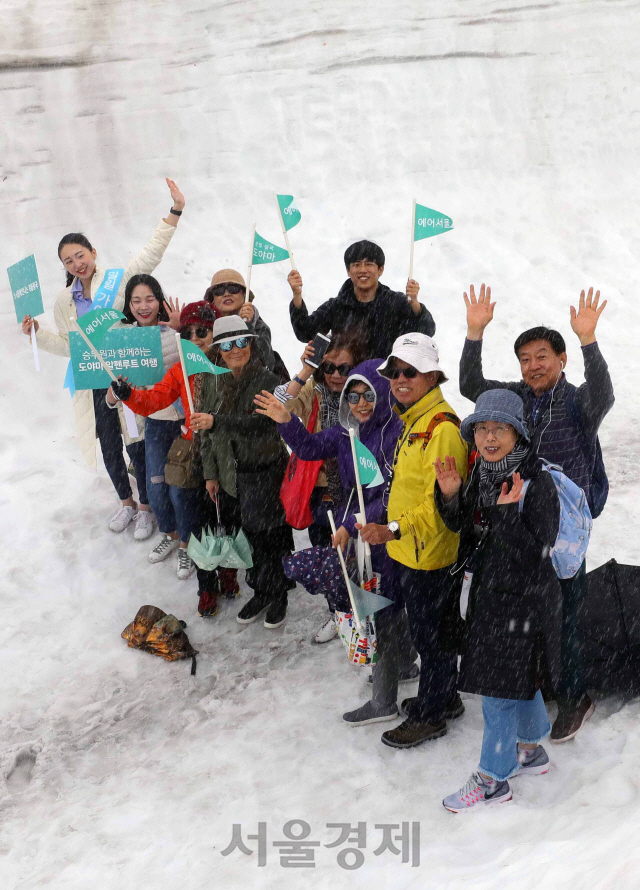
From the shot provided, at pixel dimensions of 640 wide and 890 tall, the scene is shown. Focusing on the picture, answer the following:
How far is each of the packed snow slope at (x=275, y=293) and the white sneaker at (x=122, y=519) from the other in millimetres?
143

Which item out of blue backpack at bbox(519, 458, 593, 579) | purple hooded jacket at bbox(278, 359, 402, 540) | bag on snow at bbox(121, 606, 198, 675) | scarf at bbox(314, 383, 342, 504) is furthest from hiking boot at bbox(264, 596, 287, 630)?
blue backpack at bbox(519, 458, 593, 579)

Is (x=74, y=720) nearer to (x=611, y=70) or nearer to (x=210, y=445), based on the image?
(x=210, y=445)

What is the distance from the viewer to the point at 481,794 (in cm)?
329

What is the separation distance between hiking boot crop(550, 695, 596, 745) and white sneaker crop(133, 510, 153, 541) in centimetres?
330

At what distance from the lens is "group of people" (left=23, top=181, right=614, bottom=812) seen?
10.1 feet

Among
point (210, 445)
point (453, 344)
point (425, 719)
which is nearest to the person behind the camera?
point (425, 719)

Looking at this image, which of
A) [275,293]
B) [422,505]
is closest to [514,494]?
[422,505]

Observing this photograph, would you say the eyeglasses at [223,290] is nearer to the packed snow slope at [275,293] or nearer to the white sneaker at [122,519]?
the white sneaker at [122,519]

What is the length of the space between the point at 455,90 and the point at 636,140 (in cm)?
288

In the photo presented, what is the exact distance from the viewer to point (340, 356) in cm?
407

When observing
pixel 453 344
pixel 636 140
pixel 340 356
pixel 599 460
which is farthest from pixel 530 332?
pixel 636 140

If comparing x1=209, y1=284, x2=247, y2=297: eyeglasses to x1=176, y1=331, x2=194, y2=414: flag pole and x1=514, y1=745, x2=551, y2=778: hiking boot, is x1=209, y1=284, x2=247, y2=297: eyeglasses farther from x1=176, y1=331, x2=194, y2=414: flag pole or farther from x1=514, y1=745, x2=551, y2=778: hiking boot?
x1=514, y1=745, x2=551, y2=778: hiking boot

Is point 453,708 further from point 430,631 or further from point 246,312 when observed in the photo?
point 246,312

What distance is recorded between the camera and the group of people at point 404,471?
308 centimetres
